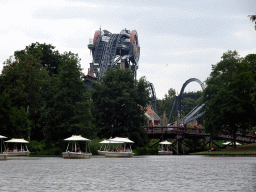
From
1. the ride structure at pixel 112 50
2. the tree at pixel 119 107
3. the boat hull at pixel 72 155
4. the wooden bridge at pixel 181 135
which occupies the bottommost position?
the boat hull at pixel 72 155

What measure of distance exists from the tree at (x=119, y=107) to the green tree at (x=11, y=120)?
1453 cm

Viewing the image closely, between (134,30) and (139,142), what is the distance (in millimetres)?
81896

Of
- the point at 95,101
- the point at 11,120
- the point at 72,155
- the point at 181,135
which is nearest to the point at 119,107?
the point at 95,101

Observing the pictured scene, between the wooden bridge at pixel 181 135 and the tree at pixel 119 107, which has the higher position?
the tree at pixel 119 107

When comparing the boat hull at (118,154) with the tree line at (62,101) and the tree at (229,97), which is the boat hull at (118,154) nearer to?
the tree line at (62,101)

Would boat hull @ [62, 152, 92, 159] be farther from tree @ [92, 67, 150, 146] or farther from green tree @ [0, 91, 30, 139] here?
tree @ [92, 67, 150, 146]

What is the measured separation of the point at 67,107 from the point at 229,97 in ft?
90.7

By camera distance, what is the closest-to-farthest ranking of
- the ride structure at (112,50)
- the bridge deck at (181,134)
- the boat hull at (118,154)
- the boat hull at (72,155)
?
1. the boat hull at (72,155)
2. the boat hull at (118,154)
3. the bridge deck at (181,134)
4. the ride structure at (112,50)

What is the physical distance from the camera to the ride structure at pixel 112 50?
161 meters

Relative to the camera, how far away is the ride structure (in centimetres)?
16100

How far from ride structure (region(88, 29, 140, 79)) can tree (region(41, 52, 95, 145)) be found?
74370mm

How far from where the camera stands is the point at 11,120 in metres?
84.7

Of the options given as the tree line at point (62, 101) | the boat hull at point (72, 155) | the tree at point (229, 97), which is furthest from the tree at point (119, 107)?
the boat hull at point (72, 155)

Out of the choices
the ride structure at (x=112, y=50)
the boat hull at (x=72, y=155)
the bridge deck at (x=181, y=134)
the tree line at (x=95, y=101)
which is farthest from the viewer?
the ride structure at (x=112, y=50)
